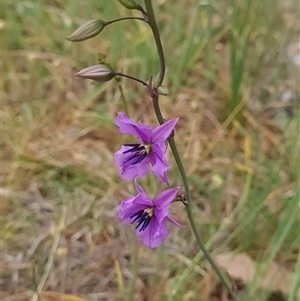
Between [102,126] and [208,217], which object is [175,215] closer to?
[208,217]

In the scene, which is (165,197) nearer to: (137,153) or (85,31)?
(137,153)

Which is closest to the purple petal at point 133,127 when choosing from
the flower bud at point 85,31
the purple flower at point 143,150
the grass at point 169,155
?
the purple flower at point 143,150

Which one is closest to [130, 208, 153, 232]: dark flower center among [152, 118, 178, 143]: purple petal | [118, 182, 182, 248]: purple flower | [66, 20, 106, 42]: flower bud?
[118, 182, 182, 248]: purple flower

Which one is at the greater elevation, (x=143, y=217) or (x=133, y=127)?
(x=133, y=127)

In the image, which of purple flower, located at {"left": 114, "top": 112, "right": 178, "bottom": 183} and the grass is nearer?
purple flower, located at {"left": 114, "top": 112, "right": 178, "bottom": 183}

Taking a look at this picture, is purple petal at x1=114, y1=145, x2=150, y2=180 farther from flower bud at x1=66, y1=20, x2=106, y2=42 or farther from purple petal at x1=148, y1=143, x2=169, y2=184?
flower bud at x1=66, y1=20, x2=106, y2=42

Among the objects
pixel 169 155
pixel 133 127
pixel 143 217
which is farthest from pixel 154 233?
pixel 169 155

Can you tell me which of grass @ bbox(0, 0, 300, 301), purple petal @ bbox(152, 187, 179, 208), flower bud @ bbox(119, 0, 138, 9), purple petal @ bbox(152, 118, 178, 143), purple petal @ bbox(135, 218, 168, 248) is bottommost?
grass @ bbox(0, 0, 300, 301)
